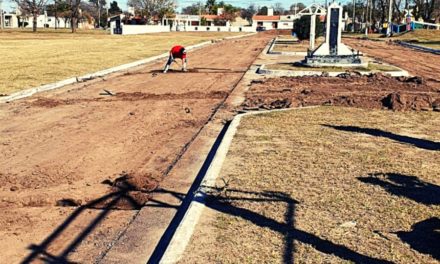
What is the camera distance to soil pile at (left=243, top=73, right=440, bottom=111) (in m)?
13.4

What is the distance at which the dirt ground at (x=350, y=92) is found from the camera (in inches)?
528

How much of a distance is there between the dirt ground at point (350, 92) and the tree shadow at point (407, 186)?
19.8 ft

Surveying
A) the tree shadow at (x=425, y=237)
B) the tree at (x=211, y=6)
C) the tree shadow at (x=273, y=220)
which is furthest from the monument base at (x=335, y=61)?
the tree at (x=211, y=6)

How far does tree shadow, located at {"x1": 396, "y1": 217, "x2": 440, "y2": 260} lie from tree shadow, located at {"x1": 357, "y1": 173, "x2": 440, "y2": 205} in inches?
26.1

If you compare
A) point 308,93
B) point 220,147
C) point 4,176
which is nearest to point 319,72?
point 308,93

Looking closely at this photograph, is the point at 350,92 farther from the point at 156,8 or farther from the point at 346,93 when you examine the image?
the point at 156,8

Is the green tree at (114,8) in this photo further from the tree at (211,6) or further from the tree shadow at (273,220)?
the tree shadow at (273,220)

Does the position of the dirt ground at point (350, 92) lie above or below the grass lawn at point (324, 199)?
above

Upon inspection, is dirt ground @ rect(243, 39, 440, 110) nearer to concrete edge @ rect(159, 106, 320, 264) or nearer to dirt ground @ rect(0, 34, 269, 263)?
dirt ground @ rect(0, 34, 269, 263)

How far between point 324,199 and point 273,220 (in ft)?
2.92

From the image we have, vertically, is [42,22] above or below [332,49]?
above

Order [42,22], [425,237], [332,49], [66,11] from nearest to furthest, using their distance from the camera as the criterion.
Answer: [425,237] → [332,49] → [66,11] → [42,22]

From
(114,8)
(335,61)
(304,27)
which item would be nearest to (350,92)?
(335,61)

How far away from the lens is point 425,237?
5.36 meters
